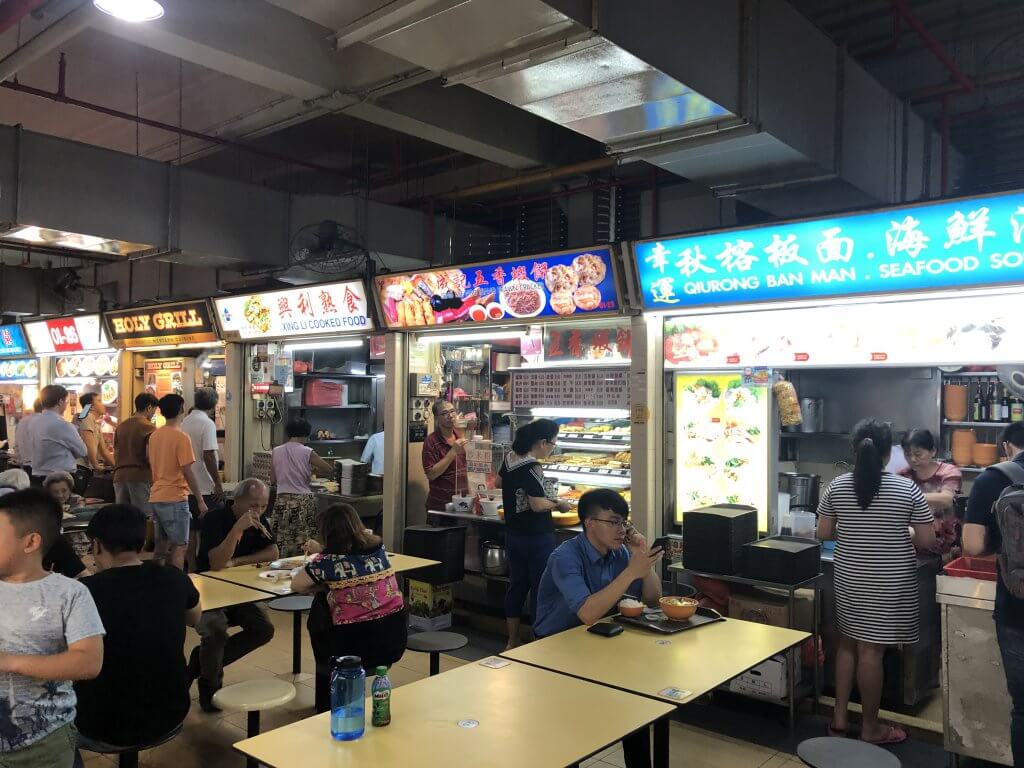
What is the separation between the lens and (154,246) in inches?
280

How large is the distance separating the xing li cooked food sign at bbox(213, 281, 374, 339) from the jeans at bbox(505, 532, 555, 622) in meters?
2.67

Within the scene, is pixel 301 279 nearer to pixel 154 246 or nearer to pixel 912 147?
pixel 154 246

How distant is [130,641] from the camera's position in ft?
10.4

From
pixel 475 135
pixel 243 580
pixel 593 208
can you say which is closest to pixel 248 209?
pixel 475 135

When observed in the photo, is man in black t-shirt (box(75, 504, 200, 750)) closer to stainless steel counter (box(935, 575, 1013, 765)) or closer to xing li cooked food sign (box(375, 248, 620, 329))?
xing li cooked food sign (box(375, 248, 620, 329))

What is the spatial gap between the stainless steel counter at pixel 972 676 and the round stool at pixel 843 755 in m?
1.54

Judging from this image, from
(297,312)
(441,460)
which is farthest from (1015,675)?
(297,312)

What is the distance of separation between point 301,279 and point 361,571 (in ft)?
18.7

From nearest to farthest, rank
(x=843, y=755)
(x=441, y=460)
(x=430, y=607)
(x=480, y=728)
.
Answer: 1. (x=480, y=728)
2. (x=843, y=755)
3. (x=430, y=607)
4. (x=441, y=460)

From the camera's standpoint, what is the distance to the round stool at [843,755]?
2.77 m

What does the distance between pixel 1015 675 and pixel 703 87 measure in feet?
10.2

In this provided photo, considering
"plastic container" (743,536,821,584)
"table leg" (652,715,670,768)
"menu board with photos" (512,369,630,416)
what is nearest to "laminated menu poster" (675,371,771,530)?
"menu board with photos" (512,369,630,416)

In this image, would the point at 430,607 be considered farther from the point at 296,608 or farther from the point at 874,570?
the point at 874,570

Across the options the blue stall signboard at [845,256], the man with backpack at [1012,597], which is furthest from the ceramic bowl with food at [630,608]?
the blue stall signboard at [845,256]
